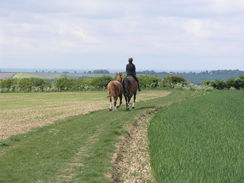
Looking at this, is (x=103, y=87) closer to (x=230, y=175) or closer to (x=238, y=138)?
(x=238, y=138)

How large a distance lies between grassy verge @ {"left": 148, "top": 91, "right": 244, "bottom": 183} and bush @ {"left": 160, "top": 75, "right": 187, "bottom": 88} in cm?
3998

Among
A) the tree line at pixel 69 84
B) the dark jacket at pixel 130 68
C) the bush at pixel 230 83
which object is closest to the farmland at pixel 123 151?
the dark jacket at pixel 130 68

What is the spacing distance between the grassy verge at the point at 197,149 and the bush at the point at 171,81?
40.0 metres

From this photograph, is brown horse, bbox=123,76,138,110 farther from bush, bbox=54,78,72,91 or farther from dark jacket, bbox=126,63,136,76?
bush, bbox=54,78,72,91

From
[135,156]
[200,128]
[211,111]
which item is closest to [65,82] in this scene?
[211,111]

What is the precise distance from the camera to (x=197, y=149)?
12.3 m

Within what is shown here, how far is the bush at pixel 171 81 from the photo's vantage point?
200ft

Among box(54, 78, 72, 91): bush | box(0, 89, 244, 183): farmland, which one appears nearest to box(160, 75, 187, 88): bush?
box(54, 78, 72, 91): bush

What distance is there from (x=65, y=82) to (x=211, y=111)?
39.0 meters

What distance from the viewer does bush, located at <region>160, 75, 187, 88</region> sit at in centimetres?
6086

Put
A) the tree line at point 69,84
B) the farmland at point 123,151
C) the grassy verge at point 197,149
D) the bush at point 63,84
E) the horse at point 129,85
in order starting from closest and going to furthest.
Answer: the grassy verge at point 197,149
the farmland at point 123,151
the horse at point 129,85
the tree line at point 69,84
the bush at point 63,84

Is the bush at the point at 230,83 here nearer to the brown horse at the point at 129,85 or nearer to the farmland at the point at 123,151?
the brown horse at the point at 129,85

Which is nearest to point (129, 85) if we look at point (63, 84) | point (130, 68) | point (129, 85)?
point (129, 85)

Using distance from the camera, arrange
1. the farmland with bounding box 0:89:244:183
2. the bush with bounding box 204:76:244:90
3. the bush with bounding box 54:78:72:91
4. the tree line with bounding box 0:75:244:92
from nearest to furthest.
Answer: the farmland with bounding box 0:89:244:183 < the tree line with bounding box 0:75:244:92 < the bush with bounding box 54:78:72:91 < the bush with bounding box 204:76:244:90
